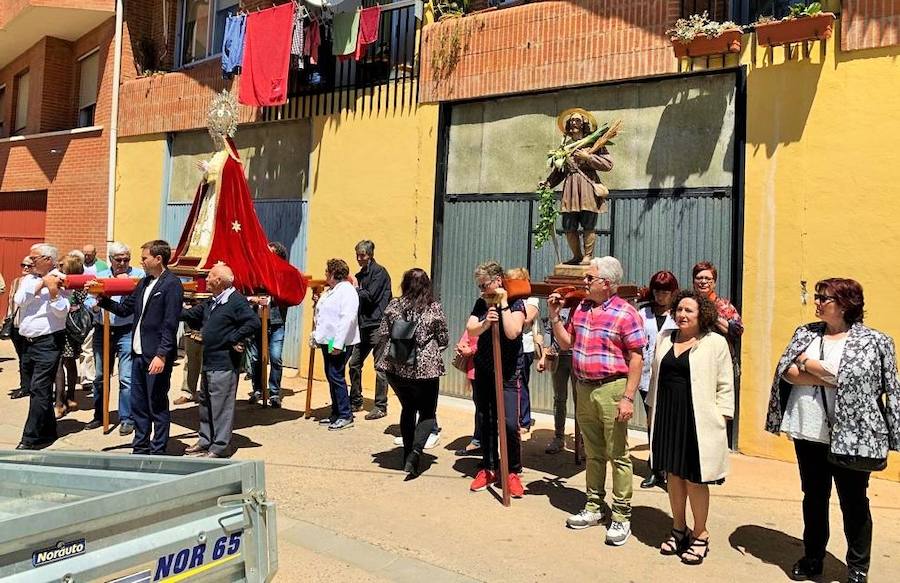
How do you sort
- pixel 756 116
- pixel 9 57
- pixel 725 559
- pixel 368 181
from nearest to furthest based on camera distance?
1. pixel 725 559
2. pixel 756 116
3. pixel 368 181
4. pixel 9 57

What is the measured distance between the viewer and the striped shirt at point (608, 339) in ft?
15.1

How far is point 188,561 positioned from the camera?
2588mm

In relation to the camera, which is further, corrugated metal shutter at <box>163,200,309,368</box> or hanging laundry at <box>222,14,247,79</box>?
hanging laundry at <box>222,14,247,79</box>

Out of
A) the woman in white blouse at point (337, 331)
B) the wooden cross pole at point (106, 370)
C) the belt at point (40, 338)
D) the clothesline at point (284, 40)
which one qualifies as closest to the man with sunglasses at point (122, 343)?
the wooden cross pole at point (106, 370)

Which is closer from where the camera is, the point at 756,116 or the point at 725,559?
the point at 725,559

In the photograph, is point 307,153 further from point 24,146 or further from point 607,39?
point 24,146

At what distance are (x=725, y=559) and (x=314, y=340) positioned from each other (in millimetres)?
4390

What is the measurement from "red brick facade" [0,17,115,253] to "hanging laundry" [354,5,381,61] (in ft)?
21.5

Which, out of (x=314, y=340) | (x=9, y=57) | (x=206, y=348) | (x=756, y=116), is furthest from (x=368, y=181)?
(x=9, y=57)

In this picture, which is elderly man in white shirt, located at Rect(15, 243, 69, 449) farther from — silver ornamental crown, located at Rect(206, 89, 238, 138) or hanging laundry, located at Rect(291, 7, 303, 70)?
hanging laundry, located at Rect(291, 7, 303, 70)

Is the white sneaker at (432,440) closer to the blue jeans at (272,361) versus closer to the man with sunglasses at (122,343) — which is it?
the blue jeans at (272,361)

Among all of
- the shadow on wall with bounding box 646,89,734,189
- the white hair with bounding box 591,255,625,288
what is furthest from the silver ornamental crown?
the white hair with bounding box 591,255,625,288

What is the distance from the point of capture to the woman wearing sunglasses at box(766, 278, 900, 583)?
377 cm

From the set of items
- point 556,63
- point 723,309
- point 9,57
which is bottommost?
point 723,309
